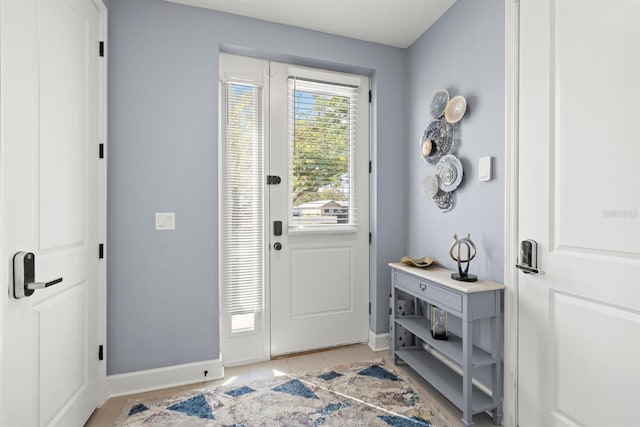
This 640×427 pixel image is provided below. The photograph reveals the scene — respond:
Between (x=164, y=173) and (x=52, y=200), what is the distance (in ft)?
2.38

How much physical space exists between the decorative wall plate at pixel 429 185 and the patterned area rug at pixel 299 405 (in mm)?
1371

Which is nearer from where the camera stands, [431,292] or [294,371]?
[431,292]

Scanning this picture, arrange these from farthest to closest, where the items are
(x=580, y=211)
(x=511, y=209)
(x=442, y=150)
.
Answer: (x=442, y=150) → (x=511, y=209) → (x=580, y=211)

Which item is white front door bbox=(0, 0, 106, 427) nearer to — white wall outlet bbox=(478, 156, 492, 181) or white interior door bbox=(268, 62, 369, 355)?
white interior door bbox=(268, 62, 369, 355)

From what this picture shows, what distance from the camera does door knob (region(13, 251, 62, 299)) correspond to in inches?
44.8

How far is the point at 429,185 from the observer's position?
2328 mm

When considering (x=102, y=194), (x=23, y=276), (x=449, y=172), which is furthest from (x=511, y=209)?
(x=102, y=194)

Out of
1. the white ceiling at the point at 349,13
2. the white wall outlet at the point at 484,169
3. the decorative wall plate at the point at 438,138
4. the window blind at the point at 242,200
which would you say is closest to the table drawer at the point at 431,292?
the white wall outlet at the point at 484,169

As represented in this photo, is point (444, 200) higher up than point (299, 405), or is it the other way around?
point (444, 200)

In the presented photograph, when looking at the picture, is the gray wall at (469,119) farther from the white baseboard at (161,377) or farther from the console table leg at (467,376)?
the white baseboard at (161,377)

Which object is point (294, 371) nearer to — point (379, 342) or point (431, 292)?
point (379, 342)

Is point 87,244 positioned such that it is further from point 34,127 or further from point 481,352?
point 481,352

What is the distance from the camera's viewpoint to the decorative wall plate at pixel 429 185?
2273 millimetres

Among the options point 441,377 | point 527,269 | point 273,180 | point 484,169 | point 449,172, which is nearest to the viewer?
point 527,269
